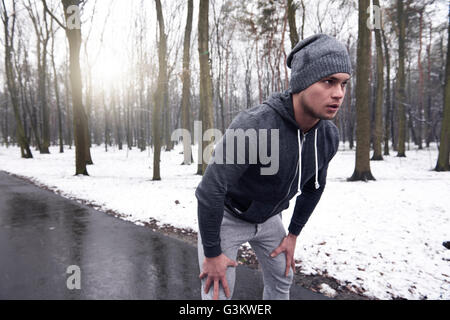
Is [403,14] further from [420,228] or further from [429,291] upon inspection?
[429,291]

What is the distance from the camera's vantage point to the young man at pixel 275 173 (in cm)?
155

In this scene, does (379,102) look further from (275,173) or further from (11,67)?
(11,67)

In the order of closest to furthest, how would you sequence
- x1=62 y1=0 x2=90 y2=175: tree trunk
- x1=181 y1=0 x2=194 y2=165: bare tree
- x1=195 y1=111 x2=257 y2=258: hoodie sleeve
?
x1=195 y1=111 x2=257 y2=258: hoodie sleeve
x1=62 y1=0 x2=90 y2=175: tree trunk
x1=181 y1=0 x2=194 y2=165: bare tree

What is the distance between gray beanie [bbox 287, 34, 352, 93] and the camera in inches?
61.8

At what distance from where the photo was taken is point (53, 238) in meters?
4.52

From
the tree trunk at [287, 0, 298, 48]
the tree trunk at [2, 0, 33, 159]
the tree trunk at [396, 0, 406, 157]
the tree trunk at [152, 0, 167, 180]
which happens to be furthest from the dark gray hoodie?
the tree trunk at [2, 0, 33, 159]

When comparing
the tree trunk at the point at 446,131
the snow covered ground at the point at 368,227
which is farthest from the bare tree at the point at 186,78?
the tree trunk at the point at 446,131

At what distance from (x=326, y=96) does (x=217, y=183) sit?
85cm

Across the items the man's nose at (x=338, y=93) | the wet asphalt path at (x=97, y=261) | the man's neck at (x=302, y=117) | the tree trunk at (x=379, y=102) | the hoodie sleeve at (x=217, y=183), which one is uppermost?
the tree trunk at (x=379, y=102)

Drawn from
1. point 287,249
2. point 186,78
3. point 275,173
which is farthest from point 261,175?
point 186,78

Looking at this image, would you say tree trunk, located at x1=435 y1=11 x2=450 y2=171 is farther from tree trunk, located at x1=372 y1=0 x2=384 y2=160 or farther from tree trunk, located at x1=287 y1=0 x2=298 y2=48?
tree trunk, located at x1=287 y1=0 x2=298 y2=48

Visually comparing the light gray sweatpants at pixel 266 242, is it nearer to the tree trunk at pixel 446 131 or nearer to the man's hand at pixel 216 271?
the man's hand at pixel 216 271

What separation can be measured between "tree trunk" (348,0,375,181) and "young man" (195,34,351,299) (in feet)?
27.4
